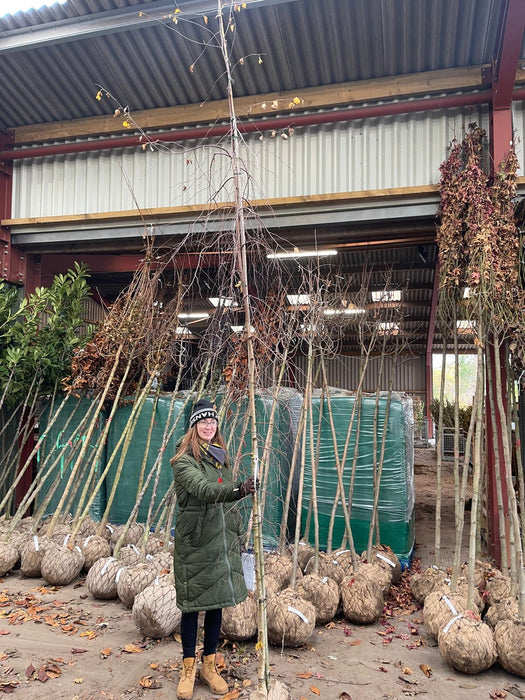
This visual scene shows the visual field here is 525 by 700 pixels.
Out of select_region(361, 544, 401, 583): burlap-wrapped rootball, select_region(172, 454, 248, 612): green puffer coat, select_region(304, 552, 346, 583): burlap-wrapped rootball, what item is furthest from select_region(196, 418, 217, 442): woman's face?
select_region(361, 544, 401, 583): burlap-wrapped rootball

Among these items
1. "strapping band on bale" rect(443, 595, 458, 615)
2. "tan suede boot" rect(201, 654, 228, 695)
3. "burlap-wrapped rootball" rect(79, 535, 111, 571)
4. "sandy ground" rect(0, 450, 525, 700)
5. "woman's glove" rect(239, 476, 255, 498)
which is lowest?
"sandy ground" rect(0, 450, 525, 700)

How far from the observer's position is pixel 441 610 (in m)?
3.75

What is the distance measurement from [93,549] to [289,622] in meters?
2.49

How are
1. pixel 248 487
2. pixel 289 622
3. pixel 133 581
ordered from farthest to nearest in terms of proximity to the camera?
pixel 133 581 < pixel 289 622 < pixel 248 487

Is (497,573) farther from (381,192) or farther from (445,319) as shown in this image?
(381,192)

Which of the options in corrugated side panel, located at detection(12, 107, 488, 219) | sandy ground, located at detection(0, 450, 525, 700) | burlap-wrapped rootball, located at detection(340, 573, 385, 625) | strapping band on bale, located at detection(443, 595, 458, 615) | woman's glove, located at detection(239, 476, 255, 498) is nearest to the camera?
woman's glove, located at detection(239, 476, 255, 498)

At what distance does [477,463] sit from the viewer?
154 inches

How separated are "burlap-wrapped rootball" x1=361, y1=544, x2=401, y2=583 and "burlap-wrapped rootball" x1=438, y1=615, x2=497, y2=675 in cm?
135

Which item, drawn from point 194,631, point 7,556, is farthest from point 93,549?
point 194,631

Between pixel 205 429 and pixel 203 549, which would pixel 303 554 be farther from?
pixel 205 429

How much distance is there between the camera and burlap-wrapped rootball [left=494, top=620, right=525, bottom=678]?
3.33 metres

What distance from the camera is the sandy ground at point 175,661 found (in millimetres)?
3191

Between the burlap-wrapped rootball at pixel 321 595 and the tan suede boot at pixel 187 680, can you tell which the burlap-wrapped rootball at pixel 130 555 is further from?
the tan suede boot at pixel 187 680

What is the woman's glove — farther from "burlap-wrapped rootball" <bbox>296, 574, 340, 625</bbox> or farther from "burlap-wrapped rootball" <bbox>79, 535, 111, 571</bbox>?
"burlap-wrapped rootball" <bbox>79, 535, 111, 571</bbox>
